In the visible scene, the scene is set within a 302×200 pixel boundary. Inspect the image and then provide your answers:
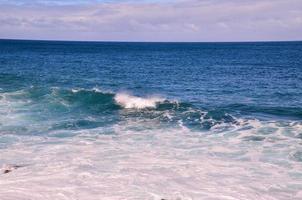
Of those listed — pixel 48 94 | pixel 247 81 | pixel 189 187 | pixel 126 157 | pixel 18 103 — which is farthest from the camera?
pixel 247 81

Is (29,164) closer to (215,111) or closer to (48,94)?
(215,111)

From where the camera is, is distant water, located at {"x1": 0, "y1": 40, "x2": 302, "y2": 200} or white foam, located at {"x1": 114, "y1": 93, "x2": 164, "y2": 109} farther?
white foam, located at {"x1": 114, "y1": 93, "x2": 164, "y2": 109}

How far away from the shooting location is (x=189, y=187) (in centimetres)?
1507

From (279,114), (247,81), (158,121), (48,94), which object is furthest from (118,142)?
(247,81)

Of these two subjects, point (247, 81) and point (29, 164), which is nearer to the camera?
point (29, 164)

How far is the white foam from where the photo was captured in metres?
33.6

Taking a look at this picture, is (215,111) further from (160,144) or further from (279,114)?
(160,144)

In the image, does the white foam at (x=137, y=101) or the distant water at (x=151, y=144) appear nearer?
the distant water at (x=151, y=144)

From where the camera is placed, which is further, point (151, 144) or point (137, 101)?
point (137, 101)

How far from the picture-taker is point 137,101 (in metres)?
34.7

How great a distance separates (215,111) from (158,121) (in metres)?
4.93

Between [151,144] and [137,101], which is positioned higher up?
[137,101]

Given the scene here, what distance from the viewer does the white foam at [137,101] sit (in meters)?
33.6

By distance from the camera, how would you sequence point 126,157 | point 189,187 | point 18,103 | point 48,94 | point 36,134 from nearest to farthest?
point 189,187 → point 126,157 → point 36,134 → point 18,103 → point 48,94
